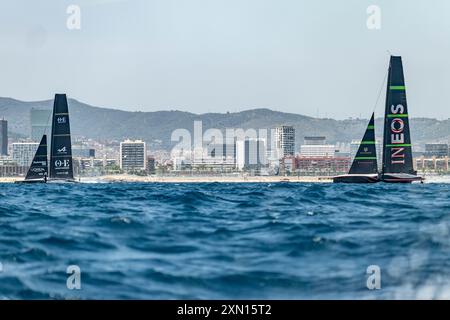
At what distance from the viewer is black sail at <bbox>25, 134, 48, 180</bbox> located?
86.3 m

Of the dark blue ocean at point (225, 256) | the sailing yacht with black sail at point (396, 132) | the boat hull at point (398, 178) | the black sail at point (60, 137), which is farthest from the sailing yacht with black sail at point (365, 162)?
the dark blue ocean at point (225, 256)

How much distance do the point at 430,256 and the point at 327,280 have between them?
2531 millimetres

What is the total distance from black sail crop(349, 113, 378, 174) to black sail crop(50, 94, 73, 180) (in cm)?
2847

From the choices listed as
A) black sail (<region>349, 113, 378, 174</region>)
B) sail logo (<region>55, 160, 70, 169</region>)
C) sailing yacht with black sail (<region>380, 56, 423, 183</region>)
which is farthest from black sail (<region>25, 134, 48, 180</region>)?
sailing yacht with black sail (<region>380, 56, 423, 183</region>)

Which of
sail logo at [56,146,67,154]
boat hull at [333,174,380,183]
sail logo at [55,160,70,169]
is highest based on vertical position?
sail logo at [56,146,67,154]

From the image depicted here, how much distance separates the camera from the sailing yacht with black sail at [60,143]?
83875 millimetres

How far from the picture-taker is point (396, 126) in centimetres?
6706

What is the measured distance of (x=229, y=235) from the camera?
42.2 feet

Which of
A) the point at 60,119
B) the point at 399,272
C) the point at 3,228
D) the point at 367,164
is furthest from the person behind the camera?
the point at 60,119

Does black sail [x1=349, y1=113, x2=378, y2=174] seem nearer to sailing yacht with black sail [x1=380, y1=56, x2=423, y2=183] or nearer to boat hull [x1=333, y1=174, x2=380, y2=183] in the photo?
boat hull [x1=333, y1=174, x2=380, y2=183]

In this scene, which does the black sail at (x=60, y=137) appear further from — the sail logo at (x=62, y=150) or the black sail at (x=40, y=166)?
the black sail at (x=40, y=166)

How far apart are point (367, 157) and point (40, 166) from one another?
33916 millimetres

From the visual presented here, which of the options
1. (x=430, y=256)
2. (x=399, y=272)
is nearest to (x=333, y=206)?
(x=430, y=256)
